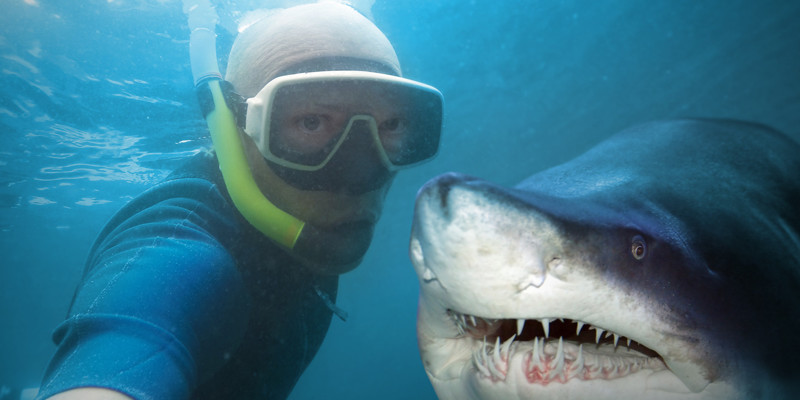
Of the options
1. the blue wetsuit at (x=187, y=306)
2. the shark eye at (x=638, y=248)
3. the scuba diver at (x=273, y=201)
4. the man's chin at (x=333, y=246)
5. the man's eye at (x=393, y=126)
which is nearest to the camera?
the shark eye at (x=638, y=248)

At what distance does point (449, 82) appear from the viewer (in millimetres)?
15289

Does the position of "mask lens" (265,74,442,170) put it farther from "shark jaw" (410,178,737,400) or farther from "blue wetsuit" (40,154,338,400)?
"shark jaw" (410,178,737,400)

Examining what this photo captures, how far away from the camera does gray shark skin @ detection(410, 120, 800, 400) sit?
1097 millimetres

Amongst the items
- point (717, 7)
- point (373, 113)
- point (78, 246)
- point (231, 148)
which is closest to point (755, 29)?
point (717, 7)

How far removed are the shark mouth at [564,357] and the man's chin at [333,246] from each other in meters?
1.36

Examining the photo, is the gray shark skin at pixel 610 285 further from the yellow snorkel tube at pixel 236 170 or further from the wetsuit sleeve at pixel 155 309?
the yellow snorkel tube at pixel 236 170

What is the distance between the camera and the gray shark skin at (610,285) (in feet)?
3.60

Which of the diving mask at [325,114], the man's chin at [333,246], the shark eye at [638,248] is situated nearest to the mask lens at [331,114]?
the diving mask at [325,114]

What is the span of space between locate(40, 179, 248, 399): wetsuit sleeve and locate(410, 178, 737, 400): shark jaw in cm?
98

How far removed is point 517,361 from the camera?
136cm

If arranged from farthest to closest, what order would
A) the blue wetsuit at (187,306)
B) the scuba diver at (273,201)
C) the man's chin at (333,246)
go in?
the man's chin at (333,246) < the scuba diver at (273,201) < the blue wetsuit at (187,306)

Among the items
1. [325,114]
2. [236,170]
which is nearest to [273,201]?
[236,170]

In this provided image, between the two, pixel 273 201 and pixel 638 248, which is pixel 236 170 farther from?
pixel 638 248

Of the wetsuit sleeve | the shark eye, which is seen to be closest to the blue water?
the wetsuit sleeve
